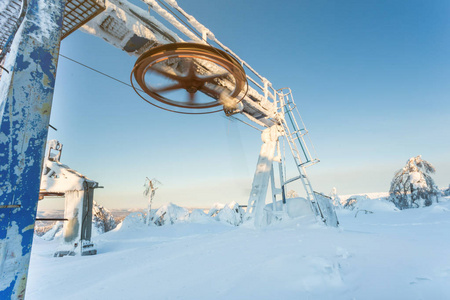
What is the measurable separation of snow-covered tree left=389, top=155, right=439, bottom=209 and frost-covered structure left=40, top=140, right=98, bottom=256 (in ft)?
99.5

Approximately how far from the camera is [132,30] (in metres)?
5.46

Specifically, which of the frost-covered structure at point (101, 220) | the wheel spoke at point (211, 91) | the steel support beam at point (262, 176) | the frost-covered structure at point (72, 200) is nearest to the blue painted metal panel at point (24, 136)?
the wheel spoke at point (211, 91)

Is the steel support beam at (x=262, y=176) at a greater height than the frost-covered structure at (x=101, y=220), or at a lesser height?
greater

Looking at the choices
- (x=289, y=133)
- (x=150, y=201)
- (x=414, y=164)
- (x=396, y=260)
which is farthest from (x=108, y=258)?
(x=414, y=164)

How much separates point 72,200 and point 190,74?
6.62m

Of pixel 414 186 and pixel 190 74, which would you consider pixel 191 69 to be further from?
pixel 414 186

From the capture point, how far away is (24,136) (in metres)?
1.89

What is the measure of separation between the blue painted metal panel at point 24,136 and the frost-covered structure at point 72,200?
6215 mm

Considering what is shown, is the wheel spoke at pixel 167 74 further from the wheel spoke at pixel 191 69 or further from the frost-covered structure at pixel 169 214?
the frost-covered structure at pixel 169 214

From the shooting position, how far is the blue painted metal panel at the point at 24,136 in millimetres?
1720

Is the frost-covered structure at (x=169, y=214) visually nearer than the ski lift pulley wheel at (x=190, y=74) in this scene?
No

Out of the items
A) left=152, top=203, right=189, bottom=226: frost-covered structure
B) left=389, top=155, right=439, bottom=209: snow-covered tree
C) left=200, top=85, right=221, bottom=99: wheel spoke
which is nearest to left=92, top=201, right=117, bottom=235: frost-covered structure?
left=152, top=203, right=189, bottom=226: frost-covered structure

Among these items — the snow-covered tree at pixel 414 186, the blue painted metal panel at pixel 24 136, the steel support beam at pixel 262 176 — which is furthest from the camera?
the snow-covered tree at pixel 414 186

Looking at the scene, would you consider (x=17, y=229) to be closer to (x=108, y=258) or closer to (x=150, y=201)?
(x=108, y=258)
